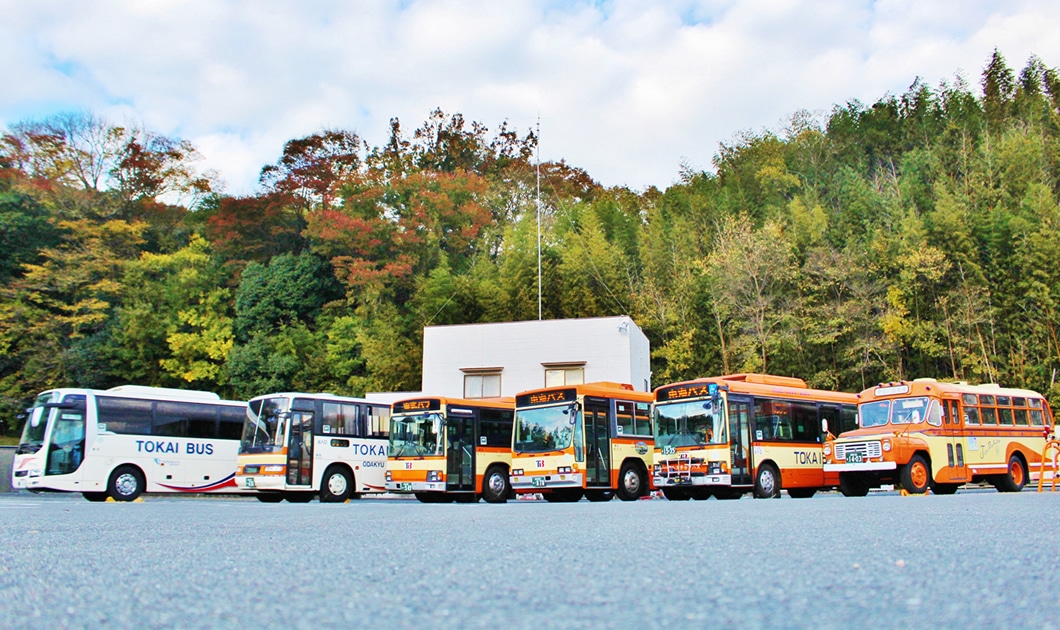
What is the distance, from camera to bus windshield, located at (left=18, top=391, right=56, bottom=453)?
63.1 ft

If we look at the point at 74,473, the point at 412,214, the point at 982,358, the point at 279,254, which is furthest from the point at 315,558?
the point at 279,254

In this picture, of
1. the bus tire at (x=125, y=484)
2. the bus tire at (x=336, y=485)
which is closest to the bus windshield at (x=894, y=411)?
the bus tire at (x=336, y=485)

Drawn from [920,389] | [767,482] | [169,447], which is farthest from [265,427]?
[920,389]

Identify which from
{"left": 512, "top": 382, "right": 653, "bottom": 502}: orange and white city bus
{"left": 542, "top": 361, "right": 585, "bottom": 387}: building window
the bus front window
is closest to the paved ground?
{"left": 512, "top": 382, "right": 653, "bottom": 502}: orange and white city bus

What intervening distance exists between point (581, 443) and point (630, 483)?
171 cm

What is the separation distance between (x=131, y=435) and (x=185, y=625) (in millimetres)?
19220

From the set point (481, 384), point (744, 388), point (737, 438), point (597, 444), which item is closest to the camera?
point (737, 438)

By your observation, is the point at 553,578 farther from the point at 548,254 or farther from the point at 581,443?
the point at 548,254

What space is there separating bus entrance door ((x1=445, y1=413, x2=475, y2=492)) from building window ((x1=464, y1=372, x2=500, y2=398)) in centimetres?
1006

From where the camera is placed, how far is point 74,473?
18.9 metres

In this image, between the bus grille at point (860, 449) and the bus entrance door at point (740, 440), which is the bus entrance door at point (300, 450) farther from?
the bus grille at point (860, 449)

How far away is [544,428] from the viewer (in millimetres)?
17906

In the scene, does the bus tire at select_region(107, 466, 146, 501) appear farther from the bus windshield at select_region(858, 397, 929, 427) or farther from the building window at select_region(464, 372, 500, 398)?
the bus windshield at select_region(858, 397, 929, 427)

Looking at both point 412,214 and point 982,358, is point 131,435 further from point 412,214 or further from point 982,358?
point 982,358
